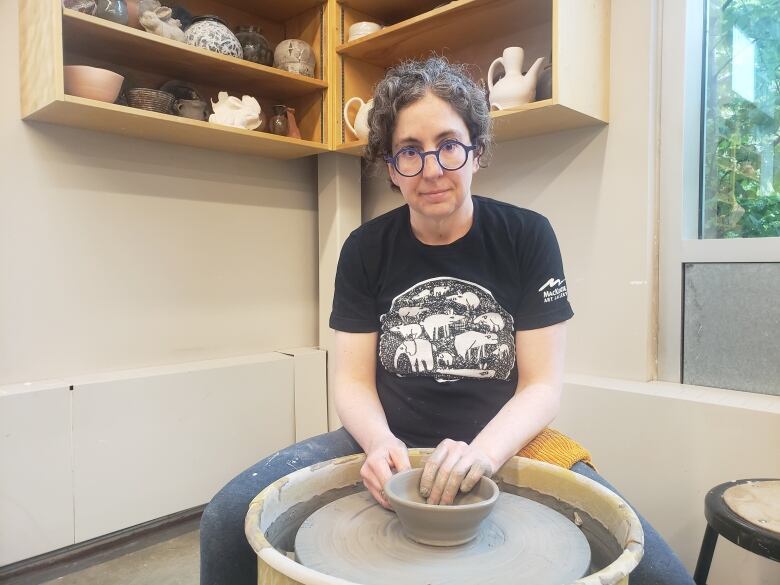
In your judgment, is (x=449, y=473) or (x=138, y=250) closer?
(x=449, y=473)

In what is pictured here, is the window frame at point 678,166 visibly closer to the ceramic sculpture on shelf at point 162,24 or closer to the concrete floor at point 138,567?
the ceramic sculpture on shelf at point 162,24

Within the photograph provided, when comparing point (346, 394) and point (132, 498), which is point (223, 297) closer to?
point (132, 498)

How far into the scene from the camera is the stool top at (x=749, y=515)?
94cm

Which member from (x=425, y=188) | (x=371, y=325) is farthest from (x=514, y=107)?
(x=371, y=325)

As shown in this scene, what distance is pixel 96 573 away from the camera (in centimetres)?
167

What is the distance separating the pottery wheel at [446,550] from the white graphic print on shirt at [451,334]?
290 mm

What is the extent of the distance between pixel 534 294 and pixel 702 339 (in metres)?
0.81

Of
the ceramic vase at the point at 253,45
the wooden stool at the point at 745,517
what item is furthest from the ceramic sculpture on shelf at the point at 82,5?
the wooden stool at the point at 745,517

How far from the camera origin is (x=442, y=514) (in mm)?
712

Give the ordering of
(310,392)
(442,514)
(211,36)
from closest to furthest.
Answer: (442,514)
(211,36)
(310,392)

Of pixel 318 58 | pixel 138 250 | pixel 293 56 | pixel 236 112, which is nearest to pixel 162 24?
pixel 236 112

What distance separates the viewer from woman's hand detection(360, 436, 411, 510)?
33.5 inches

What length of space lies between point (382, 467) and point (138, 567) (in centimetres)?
127

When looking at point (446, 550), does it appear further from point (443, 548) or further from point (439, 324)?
point (439, 324)
